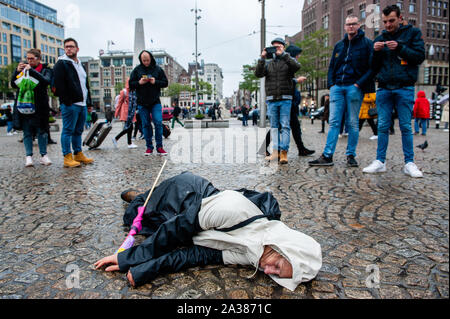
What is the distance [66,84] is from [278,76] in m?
3.71

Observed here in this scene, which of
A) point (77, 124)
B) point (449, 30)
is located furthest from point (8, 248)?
point (77, 124)

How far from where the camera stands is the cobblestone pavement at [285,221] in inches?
70.5

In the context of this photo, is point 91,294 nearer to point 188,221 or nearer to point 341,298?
point 188,221

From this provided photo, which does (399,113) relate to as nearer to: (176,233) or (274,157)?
(274,157)

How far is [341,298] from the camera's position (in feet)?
5.60

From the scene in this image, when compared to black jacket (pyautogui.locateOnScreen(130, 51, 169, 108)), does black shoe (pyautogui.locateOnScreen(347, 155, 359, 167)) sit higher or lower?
lower

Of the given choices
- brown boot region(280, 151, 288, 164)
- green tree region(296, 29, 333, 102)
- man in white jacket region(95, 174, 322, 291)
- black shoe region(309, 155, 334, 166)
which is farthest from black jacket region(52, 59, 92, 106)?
green tree region(296, 29, 333, 102)

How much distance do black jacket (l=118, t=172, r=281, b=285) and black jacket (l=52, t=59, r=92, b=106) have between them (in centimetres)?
428

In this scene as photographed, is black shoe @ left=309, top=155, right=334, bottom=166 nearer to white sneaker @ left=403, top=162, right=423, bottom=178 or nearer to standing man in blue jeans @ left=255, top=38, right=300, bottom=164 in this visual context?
standing man in blue jeans @ left=255, top=38, right=300, bottom=164

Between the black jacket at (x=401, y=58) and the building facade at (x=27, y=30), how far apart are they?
264 feet

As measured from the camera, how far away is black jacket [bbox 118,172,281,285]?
1958 millimetres

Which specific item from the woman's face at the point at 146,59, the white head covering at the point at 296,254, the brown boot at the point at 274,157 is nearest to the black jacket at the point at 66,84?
the woman's face at the point at 146,59

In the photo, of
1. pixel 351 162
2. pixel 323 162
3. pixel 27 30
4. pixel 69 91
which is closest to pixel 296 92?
pixel 323 162
